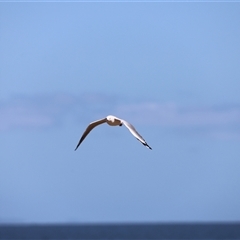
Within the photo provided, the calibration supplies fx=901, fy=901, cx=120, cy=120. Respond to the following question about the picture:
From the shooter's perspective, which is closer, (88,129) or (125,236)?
(88,129)

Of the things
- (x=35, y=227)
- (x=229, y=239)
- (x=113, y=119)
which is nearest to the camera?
(x=113, y=119)

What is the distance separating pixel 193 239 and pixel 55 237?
10.7 meters

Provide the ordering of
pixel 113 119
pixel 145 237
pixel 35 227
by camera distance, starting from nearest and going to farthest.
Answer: pixel 113 119 < pixel 145 237 < pixel 35 227

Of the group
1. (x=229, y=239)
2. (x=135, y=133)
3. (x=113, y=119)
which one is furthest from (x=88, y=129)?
(x=229, y=239)

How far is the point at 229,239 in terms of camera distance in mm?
67750

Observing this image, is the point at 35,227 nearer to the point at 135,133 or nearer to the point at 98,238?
the point at 98,238

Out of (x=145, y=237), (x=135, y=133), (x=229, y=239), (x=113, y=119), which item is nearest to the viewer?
(x=135, y=133)

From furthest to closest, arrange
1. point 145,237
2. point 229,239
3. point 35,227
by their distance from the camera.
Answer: point 35,227, point 145,237, point 229,239

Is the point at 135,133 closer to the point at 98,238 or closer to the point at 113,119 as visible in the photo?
the point at 113,119

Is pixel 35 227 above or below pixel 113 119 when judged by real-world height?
above

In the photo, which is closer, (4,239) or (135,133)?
(135,133)

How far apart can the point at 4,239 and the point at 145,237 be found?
446 inches

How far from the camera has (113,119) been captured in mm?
20672

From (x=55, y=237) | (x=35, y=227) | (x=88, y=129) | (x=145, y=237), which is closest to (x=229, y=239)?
(x=145, y=237)
